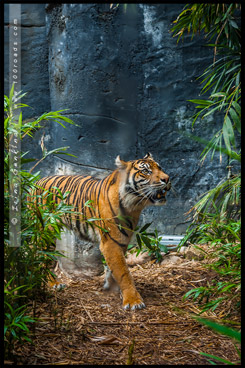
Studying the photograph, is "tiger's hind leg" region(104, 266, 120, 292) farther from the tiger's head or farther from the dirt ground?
the tiger's head

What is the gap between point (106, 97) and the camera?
1.96 meters

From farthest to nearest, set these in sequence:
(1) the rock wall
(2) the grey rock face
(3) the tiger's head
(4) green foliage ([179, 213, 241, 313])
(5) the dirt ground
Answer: (2) the grey rock face → (1) the rock wall → (3) the tiger's head → (4) green foliage ([179, 213, 241, 313]) → (5) the dirt ground

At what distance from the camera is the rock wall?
6.46ft

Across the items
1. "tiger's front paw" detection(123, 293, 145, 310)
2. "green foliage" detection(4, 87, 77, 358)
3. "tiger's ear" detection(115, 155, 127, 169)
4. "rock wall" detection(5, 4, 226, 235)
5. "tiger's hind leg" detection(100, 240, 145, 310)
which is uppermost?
"rock wall" detection(5, 4, 226, 235)

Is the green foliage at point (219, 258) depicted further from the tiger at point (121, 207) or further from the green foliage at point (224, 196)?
the tiger at point (121, 207)

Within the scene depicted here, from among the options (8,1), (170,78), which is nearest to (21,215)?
(8,1)

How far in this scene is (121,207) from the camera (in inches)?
72.6

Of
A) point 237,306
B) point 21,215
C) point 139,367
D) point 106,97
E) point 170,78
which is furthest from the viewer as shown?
point 170,78

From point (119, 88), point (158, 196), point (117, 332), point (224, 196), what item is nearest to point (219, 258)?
point (224, 196)

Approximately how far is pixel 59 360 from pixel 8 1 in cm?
131

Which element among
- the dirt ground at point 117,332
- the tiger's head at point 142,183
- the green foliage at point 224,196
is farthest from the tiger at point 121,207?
the green foliage at point 224,196

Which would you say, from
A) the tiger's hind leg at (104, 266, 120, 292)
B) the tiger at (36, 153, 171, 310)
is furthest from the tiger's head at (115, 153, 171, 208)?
the tiger's hind leg at (104, 266, 120, 292)

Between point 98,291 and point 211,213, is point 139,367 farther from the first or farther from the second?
point 211,213

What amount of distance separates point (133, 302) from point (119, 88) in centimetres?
112
